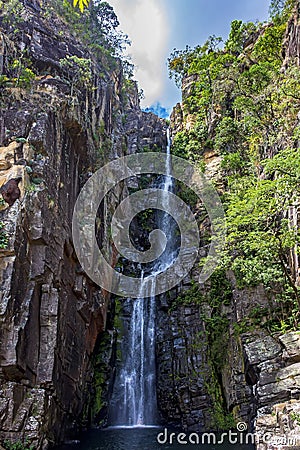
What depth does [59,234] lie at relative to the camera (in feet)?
50.8

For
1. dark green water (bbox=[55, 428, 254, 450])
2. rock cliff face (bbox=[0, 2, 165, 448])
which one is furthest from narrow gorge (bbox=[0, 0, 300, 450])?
dark green water (bbox=[55, 428, 254, 450])

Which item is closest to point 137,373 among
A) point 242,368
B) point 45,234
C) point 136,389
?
point 136,389

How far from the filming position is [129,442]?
1473cm

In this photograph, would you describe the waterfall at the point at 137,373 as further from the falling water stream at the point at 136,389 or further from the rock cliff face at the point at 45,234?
the rock cliff face at the point at 45,234

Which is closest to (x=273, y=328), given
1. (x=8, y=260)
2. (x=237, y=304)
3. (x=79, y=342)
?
(x=237, y=304)

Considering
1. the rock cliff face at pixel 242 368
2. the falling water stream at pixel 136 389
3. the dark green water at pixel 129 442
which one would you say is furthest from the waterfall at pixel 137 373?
the dark green water at pixel 129 442

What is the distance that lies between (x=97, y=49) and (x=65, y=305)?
20695mm

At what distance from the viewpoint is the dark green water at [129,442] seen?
1342cm

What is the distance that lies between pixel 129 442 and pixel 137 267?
1157cm

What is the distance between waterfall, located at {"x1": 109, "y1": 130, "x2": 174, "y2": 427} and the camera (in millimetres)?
19641

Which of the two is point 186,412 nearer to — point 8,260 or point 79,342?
point 79,342

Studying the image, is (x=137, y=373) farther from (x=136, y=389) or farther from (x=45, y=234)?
(x=45, y=234)

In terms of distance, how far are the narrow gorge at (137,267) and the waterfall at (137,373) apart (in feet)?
0.22

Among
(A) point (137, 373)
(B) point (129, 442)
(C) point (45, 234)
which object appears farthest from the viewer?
(A) point (137, 373)
